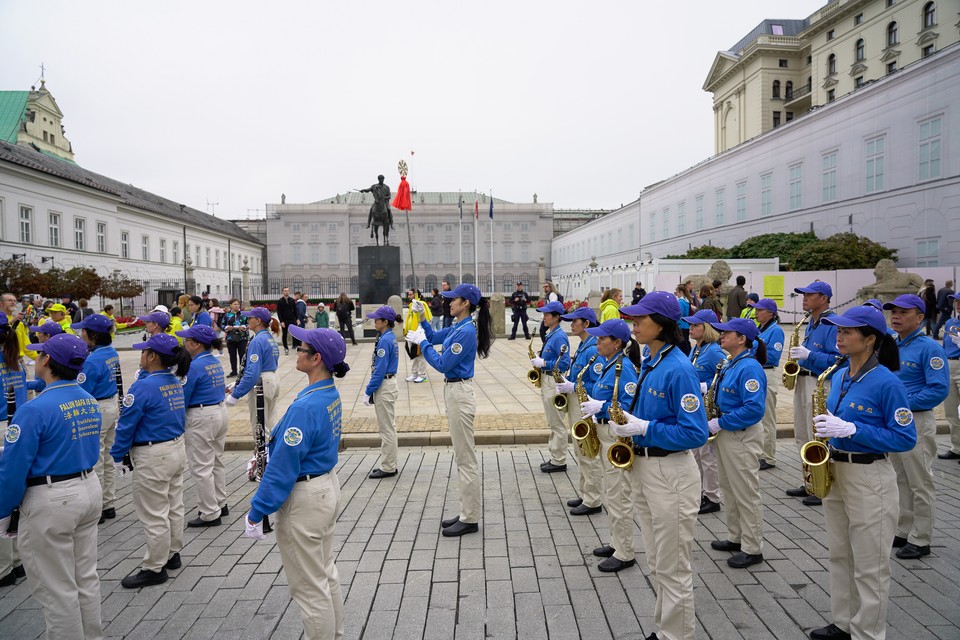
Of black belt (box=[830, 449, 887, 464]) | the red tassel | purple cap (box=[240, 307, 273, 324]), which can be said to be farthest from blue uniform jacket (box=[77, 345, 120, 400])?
the red tassel

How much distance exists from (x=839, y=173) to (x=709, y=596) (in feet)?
107

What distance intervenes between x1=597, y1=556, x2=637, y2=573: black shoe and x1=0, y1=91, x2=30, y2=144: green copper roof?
73687mm

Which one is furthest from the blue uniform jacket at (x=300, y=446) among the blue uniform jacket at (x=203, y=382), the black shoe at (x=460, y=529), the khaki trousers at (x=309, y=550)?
the blue uniform jacket at (x=203, y=382)

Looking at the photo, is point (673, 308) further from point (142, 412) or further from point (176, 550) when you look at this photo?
point (176, 550)

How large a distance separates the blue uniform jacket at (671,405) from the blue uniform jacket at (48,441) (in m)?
3.76

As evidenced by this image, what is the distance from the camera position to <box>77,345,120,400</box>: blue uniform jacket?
6.06 metres

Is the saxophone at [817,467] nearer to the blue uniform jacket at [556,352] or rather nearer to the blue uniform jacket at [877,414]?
the blue uniform jacket at [877,414]

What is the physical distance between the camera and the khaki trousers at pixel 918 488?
5156 millimetres

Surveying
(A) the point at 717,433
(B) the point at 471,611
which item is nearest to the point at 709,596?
(A) the point at 717,433

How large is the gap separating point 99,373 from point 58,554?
2.91 meters

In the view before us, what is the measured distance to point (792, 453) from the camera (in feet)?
27.9

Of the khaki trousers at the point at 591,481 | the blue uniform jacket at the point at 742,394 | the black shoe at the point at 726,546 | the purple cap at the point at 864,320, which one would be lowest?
the black shoe at the point at 726,546

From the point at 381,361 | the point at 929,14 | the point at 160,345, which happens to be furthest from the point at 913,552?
the point at 929,14

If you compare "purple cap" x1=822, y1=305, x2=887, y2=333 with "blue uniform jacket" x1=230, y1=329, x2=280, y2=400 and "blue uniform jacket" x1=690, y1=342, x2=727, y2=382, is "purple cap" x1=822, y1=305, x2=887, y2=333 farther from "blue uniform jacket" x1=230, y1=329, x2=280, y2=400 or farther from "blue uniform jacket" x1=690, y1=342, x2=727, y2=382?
"blue uniform jacket" x1=230, y1=329, x2=280, y2=400
